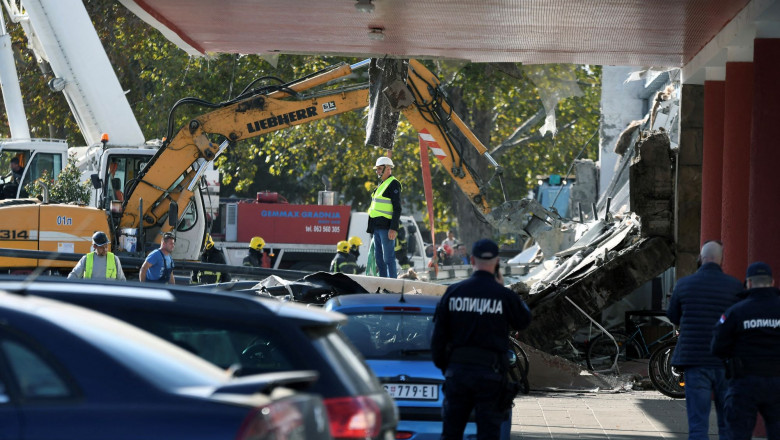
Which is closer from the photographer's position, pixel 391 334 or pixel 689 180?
pixel 391 334

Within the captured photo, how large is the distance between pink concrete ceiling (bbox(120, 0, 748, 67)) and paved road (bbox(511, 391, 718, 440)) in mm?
4263

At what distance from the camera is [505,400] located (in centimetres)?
815

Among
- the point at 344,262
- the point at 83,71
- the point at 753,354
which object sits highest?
the point at 83,71

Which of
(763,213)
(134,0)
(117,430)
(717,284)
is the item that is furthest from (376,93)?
(117,430)

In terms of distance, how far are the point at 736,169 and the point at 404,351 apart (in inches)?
239

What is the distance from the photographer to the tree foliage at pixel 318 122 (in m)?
38.7

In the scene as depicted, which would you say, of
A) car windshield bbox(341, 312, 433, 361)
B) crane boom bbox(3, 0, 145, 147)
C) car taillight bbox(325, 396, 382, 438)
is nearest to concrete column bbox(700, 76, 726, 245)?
car windshield bbox(341, 312, 433, 361)

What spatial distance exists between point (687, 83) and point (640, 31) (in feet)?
9.44

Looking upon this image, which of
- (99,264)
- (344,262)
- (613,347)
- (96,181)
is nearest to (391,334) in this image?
(99,264)

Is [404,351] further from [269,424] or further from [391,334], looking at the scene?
[269,424]

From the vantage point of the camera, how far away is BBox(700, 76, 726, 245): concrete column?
52.2 feet

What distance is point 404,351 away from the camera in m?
9.38

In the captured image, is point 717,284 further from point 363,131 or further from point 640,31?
point 363,131

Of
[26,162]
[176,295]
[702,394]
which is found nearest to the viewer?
[176,295]
